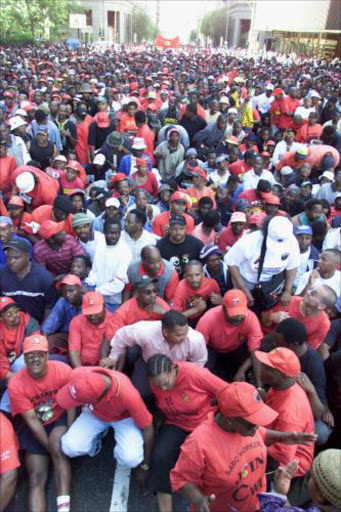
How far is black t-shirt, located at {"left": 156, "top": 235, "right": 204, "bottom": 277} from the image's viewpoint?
15.0 feet

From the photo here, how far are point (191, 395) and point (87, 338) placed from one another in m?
1.20

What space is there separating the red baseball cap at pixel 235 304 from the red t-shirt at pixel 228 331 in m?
0.17

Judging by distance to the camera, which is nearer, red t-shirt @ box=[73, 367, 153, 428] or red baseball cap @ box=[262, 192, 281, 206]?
red t-shirt @ box=[73, 367, 153, 428]

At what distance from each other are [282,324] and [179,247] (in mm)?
1729

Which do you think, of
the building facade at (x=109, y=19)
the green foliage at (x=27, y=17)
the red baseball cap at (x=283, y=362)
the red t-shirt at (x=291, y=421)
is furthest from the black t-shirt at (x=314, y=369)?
the building facade at (x=109, y=19)

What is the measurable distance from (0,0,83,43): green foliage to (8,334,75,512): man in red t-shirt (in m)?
34.0

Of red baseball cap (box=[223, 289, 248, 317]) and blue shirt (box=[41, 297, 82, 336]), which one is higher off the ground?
red baseball cap (box=[223, 289, 248, 317])

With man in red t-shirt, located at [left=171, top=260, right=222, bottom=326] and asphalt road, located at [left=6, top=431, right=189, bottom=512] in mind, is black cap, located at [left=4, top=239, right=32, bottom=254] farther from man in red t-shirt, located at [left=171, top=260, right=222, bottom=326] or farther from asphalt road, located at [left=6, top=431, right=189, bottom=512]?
asphalt road, located at [left=6, top=431, right=189, bottom=512]

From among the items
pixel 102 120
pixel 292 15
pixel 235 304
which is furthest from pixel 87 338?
pixel 292 15

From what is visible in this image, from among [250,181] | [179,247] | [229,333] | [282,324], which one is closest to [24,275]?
[179,247]

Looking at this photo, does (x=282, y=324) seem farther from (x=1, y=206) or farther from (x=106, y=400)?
(x=1, y=206)

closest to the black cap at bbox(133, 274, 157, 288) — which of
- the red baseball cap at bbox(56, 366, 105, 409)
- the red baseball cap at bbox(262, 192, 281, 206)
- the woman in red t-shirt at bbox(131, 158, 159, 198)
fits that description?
the red baseball cap at bbox(56, 366, 105, 409)

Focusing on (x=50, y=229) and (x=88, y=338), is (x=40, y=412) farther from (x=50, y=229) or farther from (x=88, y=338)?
(x=50, y=229)

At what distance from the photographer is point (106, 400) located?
9.79ft
